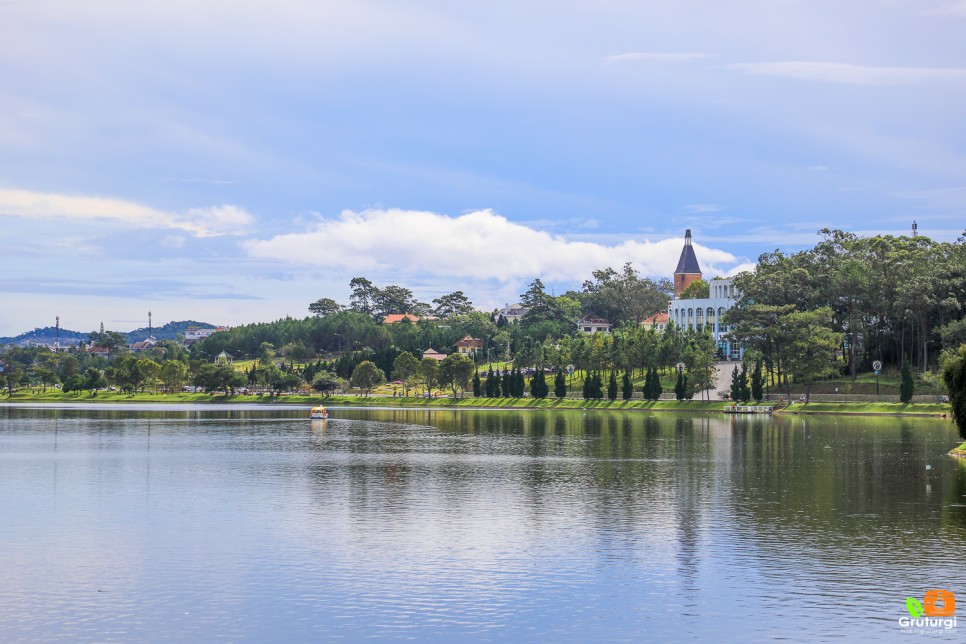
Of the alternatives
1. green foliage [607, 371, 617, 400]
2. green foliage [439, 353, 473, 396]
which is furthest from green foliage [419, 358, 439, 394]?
green foliage [607, 371, 617, 400]

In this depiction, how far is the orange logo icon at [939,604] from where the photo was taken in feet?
97.4

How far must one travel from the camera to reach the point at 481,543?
40.3 metres

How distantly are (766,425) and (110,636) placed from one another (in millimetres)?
94107

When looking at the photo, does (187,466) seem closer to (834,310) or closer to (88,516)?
(88,516)

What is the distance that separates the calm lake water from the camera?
29406 millimetres

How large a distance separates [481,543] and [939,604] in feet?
55.6

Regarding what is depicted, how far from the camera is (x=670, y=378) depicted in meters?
170

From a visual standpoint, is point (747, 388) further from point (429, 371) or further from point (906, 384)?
point (429, 371)

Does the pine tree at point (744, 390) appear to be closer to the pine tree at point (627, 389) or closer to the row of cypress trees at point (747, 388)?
the row of cypress trees at point (747, 388)

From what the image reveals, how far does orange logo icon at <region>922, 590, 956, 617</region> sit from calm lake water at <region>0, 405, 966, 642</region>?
770mm

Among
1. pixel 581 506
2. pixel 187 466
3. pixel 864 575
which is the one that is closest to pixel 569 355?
pixel 187 466

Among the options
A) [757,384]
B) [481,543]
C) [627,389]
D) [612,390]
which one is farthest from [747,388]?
[481,543]

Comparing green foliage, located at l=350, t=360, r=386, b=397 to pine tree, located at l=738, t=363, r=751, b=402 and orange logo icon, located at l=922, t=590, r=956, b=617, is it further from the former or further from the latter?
orange logo icon, located at l=922, t=590, r=956, b=617

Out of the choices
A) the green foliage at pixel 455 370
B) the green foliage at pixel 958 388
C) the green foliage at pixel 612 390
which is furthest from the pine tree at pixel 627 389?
the green foliage at pixel 958 388
